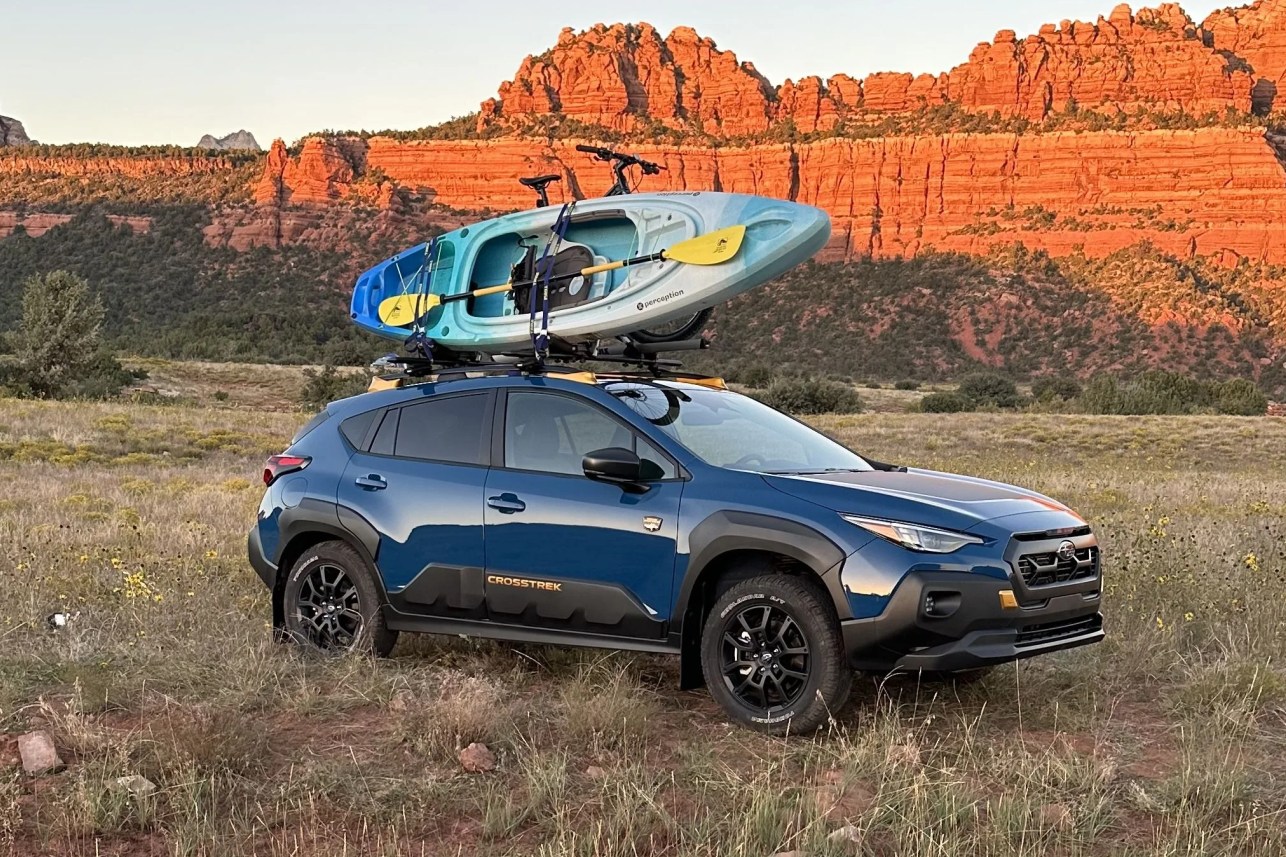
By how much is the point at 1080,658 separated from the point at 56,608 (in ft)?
21.4

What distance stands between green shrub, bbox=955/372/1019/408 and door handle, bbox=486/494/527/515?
43.2m

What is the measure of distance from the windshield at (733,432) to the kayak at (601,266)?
0.96m

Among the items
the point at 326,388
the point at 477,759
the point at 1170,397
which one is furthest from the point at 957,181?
the point at 477,759

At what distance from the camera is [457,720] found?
5.39 m

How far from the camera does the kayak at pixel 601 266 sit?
25.4 feet

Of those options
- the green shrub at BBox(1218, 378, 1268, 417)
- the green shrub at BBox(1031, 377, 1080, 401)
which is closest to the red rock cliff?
the green shrub at BBox(1031, 377, 1080, 401)

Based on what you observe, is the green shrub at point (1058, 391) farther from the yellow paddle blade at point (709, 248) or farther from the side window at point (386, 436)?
the side window at point (386, 436)

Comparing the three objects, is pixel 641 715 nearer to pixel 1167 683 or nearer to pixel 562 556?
pixel 562 556

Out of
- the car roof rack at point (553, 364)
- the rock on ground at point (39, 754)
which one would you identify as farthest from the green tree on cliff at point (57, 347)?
the rock on ground at point (39, 754)

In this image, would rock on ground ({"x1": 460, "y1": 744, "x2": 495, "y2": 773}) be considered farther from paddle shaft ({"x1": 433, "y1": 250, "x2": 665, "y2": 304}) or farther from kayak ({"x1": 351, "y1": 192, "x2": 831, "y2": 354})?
paddle shaft ({"x1": 433, "y1": 250, "x2": 665, "y2": 304})

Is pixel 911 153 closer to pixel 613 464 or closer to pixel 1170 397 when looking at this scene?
Answer: pixel 1170 397

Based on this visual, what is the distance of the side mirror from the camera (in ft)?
19.2

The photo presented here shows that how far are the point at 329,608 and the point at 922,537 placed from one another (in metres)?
3.51

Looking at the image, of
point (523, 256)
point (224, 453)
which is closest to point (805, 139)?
point (224, 453)
